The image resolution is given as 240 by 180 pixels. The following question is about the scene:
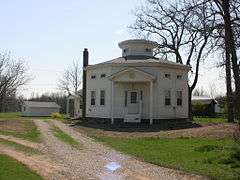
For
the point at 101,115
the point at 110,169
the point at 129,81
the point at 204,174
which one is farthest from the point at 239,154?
the point at 101,115

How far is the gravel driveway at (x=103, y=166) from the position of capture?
12.2m

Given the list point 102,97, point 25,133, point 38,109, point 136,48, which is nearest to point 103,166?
point 25,133

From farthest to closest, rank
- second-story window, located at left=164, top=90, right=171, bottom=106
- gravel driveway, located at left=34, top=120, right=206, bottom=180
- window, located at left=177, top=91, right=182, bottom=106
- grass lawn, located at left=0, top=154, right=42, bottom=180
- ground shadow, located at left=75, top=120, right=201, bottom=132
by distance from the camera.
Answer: window, located at left=177, top=91, right=182, bottom=106 → second-story window, located at left=164, top=90, right=171, bottom=106 → ground shadow, located at left=75, top=120, right=201, bottom=132 → gravel driveway, located at left=34, top=120, right=206, bottom=180 → grass lawn, located at left=0, top=154, right=42, bottom=180

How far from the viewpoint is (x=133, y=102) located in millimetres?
35750

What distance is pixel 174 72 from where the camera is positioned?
36.7 metres

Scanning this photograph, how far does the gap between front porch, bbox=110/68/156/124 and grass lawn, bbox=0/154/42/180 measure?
835 inches

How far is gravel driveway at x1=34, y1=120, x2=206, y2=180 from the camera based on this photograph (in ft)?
39.9

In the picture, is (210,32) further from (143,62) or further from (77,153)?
(143,62)

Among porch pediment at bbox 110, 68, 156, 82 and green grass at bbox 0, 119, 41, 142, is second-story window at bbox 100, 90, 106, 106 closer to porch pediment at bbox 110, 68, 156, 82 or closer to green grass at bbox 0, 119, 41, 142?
porch pediment at bbox 110, 68, 156, 82

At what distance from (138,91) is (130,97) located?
2.73 ft

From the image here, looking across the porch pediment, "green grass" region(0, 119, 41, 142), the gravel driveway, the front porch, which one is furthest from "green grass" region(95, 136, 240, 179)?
the front porch

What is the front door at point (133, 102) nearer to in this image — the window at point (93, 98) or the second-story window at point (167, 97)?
the second-story window at point (167, 97)

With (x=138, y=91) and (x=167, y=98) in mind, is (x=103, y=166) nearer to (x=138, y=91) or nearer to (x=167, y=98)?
(x=138, y=91)

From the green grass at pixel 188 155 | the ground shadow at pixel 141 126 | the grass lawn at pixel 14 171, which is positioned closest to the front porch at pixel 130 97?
the ground shadow at pixel 141 126
